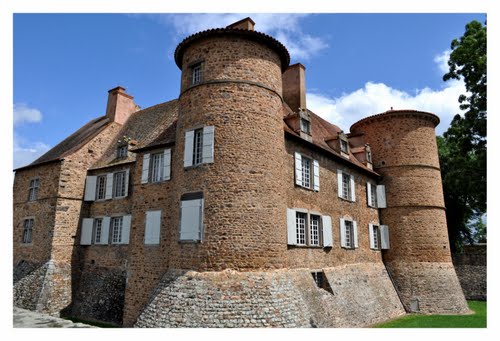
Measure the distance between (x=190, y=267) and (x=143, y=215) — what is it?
185 inches

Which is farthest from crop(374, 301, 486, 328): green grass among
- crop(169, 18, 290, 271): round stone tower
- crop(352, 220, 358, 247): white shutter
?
crop(169, 18, 290, 271): round stone tower

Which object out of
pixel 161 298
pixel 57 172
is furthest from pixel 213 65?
pixel 57 172

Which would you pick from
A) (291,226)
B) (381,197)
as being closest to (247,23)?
(291,226)

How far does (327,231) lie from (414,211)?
708 cm

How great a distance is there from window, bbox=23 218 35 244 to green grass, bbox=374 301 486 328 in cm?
1711

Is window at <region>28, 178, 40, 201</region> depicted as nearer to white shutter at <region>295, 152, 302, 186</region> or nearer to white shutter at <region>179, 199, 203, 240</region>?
white shutter at <region>179, 199, 203, 240</region>

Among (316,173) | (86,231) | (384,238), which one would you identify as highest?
(316,173)

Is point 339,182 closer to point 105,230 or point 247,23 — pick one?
point 247,23

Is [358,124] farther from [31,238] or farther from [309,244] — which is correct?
[31,238]

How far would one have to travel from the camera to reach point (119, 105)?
22328mm

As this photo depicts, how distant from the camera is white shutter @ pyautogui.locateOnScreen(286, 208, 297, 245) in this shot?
42.0 feet

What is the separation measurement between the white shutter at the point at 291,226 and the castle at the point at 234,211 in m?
0.06

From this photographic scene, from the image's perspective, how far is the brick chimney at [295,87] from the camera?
1873 centimetres

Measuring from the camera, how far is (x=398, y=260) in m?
19.1
